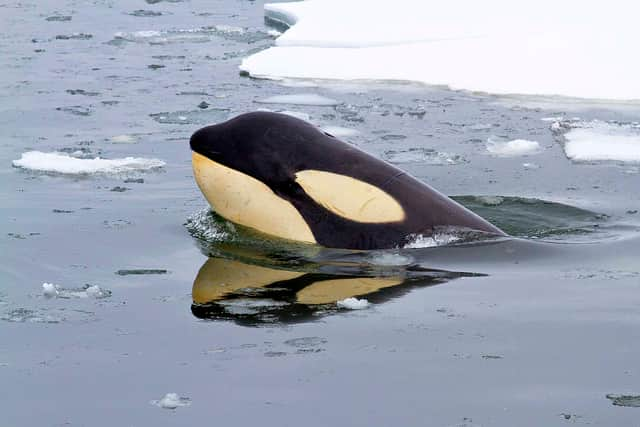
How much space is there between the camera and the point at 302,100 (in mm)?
13953

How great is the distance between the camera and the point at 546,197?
10039 millimetres

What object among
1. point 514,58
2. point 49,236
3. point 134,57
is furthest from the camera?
point 134,57

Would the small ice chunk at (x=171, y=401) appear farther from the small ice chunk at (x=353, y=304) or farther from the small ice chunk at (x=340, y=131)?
the small ice chunk at (x=340, y=131)

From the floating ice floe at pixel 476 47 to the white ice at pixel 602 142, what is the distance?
153 cm

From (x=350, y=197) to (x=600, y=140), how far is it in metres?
4.41

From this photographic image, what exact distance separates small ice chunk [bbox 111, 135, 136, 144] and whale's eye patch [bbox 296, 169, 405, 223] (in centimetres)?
375

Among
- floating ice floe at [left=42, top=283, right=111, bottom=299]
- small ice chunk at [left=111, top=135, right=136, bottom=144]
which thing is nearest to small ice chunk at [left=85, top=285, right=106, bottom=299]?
floating ice floe at [left=42, top=283, right=111, bottom=299]

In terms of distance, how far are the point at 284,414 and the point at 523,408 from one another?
1.00 metres

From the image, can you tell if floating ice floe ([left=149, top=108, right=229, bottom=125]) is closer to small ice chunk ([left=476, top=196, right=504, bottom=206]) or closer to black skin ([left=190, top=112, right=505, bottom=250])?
small ice chunk ([left=476, top=196, right=504, bottom=206])

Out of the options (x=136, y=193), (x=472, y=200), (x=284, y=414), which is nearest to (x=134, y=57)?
(x=136, y=193)

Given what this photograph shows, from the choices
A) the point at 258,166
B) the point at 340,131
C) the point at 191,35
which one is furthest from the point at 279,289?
the point at 191,35

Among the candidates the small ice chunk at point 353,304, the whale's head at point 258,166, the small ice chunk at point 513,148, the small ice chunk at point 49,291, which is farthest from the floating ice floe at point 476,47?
the small ice chunk at point 49,291

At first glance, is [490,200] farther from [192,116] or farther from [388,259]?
[192,116]

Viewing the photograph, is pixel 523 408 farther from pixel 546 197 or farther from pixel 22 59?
pixel 22 59
